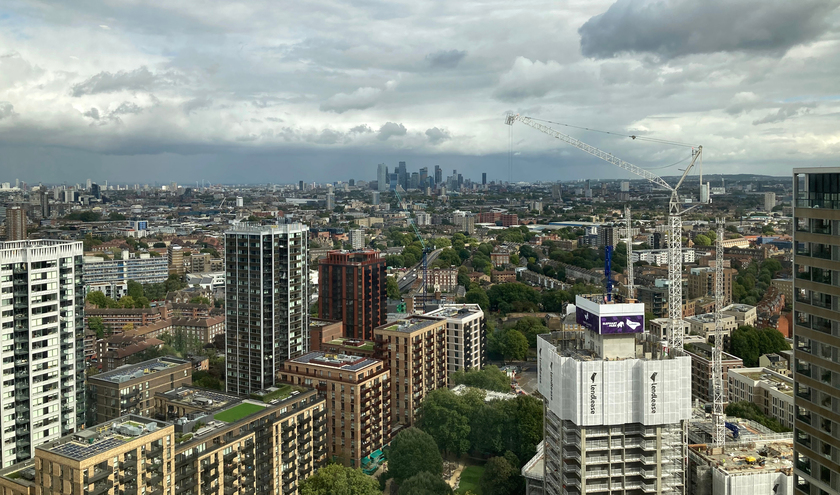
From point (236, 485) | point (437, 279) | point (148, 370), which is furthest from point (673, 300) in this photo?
point (437, 279)

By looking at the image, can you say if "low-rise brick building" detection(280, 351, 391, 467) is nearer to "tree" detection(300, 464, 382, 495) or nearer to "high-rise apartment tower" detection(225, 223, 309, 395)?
"high-rise apartment tower" detection(225, 223, 309, 395)

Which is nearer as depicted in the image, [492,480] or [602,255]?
[492,480]

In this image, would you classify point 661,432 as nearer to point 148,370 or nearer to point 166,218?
point 148,370

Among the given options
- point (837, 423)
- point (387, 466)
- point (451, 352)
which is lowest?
point (387, 466)

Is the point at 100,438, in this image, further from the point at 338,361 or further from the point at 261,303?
the point at 261,303

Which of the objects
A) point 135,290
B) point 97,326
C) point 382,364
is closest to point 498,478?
point 382,364

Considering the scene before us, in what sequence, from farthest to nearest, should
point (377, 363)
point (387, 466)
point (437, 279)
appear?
point (437, 279)
point (377, 363)
point (387, 466)
